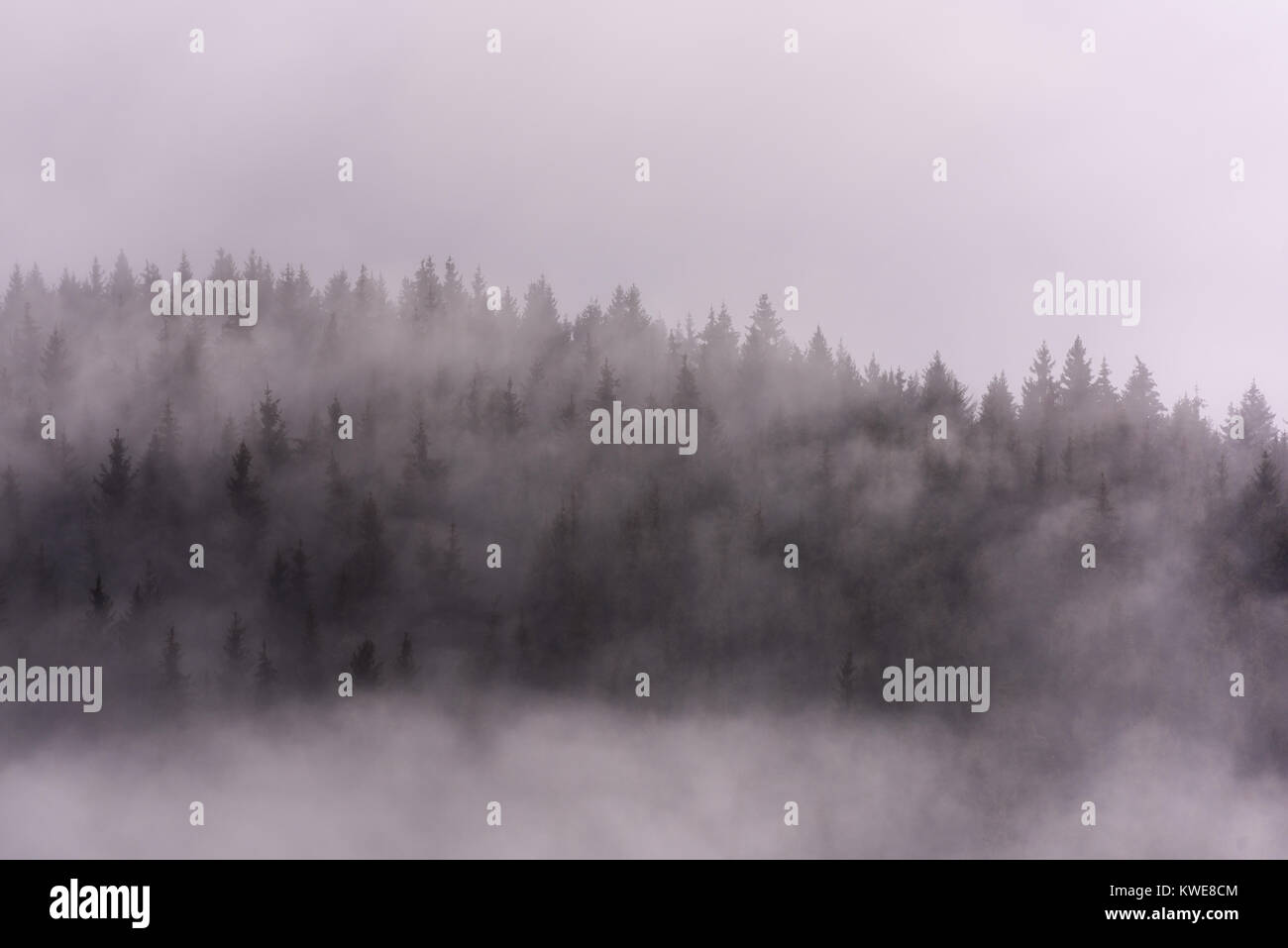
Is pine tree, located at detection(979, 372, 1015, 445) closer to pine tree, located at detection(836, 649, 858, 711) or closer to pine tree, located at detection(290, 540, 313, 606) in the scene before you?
pine tree, located at detection(836, 649, 858, 711)

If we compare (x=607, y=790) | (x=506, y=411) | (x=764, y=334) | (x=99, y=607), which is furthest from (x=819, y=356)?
(x=99, y=607)

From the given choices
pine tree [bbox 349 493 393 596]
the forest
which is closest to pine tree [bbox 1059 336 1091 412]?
the forest

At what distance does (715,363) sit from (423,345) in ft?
48.4

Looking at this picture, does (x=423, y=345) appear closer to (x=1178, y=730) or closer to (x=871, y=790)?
(x=871, y=790)

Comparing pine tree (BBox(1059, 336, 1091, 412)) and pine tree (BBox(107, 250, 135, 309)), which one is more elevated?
pine tree (BBox(107, 250, 135, 309))

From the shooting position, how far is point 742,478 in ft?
185

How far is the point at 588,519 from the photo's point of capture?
54375mm

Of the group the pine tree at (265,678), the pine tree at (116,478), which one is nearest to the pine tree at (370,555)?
the pine tree at (265,678)

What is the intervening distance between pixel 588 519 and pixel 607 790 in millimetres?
12578

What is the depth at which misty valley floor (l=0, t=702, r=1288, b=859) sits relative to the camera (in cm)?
4697

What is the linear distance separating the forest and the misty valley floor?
158 centimetres

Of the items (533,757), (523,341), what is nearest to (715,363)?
(523,341)

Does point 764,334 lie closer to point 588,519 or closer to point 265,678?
point 588,519

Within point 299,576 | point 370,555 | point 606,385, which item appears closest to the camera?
Answer: point 370,555
